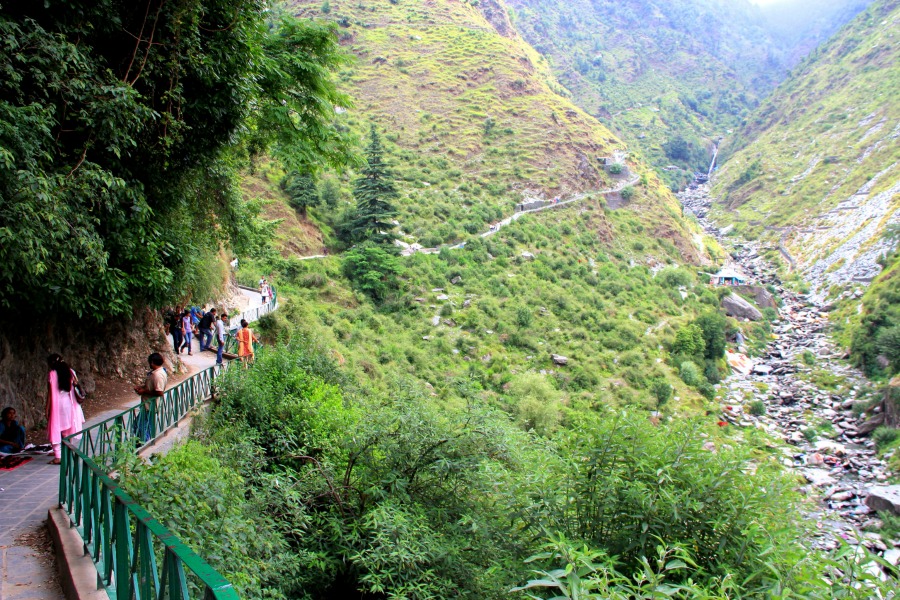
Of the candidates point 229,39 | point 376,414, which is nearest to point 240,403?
point 376,414

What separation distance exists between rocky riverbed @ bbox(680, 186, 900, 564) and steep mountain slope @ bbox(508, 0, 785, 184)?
59834mm

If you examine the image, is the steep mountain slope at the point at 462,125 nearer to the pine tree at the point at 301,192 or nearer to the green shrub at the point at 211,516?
the pine tree at the point at 301,192

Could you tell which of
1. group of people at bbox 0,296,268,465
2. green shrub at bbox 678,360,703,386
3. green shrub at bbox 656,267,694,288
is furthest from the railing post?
green shrub at bbox 656,267,694,288

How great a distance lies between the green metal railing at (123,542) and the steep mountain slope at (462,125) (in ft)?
114

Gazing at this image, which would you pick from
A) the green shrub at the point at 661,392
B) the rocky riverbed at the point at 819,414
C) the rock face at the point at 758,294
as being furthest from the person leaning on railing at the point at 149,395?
the rock face at the point at 758,294

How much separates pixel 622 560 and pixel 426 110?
59368mm

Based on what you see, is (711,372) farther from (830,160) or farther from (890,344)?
(830,160)

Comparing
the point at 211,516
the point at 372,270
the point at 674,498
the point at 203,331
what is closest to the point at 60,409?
the point at 211,516

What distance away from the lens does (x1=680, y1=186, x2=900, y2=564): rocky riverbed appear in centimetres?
2259

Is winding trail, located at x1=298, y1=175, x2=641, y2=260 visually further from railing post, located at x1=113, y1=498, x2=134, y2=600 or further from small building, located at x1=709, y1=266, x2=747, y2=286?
railing post, located at x1=113, y1=498, x2=134, y2=600

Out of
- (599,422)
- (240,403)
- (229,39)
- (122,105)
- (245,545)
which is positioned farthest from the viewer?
(240,403)

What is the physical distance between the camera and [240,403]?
31.4ft

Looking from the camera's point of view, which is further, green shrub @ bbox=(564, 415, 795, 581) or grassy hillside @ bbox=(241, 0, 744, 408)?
grassy hillside @ bbox=(241, 0, 744, 408)

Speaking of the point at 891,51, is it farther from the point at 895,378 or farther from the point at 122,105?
the point at 122,105
